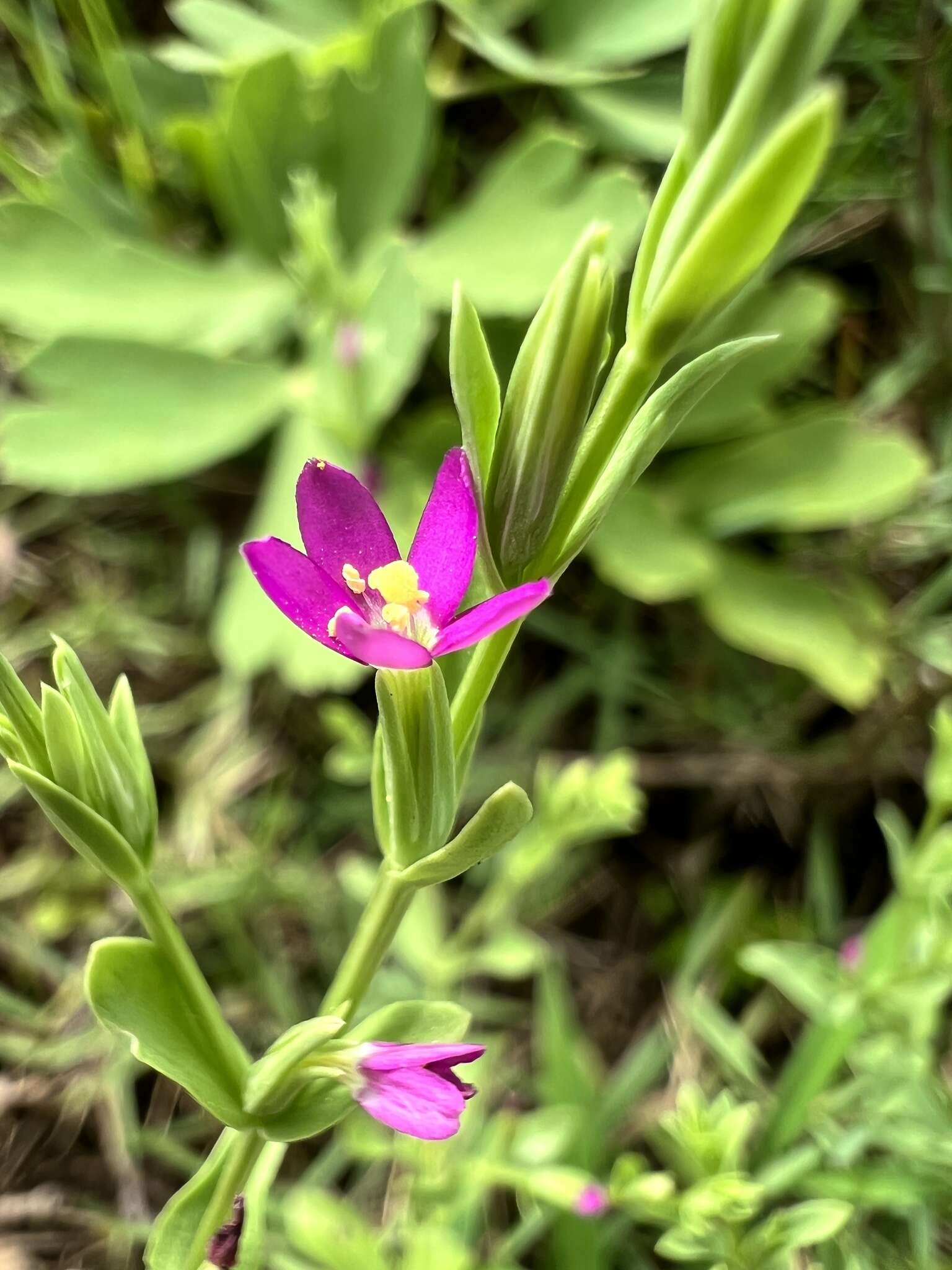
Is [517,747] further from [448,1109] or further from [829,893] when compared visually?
[448,1109]

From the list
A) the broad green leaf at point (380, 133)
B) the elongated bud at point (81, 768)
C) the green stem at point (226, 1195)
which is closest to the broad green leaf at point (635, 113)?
the broad green leaf at point (380, 133)

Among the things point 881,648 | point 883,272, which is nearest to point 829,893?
point 881,648

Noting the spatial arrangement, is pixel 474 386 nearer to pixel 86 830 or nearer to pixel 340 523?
pixel 340 523

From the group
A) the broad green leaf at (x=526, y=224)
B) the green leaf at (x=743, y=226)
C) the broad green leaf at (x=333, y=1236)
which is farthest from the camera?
the broad green leaf at (x=526, y=224)

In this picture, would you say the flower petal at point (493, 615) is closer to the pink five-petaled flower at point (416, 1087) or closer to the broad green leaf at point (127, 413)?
the pink five-petaled flower at point (416, 1087)

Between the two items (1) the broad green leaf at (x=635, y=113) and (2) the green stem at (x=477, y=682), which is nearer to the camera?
(2) the green stem at (x=477, y=682)
